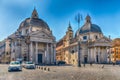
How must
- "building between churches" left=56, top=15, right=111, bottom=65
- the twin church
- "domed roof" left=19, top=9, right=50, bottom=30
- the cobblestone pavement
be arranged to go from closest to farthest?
1. the cobblestone pavement
2. the twin church
3. "domed roof" left=19, top=9, right=50, bottom=30
4. "building between churches" left=56, top=15, right=111, bottom=65

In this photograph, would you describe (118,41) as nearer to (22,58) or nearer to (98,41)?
(98,41)

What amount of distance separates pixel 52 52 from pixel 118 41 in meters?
44.3

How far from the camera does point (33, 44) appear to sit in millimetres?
62469

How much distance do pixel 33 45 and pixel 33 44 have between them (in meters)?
0.38

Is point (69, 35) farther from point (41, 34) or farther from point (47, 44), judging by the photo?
point (41, 34)

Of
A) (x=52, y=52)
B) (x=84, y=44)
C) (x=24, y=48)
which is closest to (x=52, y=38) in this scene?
(x=52, y=52)

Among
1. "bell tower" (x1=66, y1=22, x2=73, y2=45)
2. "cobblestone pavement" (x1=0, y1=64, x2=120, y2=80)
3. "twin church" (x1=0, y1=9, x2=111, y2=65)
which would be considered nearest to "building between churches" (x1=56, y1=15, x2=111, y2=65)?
"twin church" (x1=0, y1=9, x2=111, y2=65)

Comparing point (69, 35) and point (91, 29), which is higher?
point (91, 29)

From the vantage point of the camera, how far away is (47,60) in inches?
2601

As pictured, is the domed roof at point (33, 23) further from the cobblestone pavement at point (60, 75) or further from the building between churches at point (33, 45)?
the cobblestone pavement at point (60, 75)

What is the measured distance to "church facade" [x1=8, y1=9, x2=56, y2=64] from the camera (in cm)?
6112

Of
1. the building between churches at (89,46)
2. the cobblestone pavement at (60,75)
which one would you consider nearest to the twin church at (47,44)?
the building between churches at (89,46)

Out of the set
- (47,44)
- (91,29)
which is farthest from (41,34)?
(91,29)

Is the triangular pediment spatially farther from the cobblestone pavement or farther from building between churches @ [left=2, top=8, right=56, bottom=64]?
the cobblestone pavement
